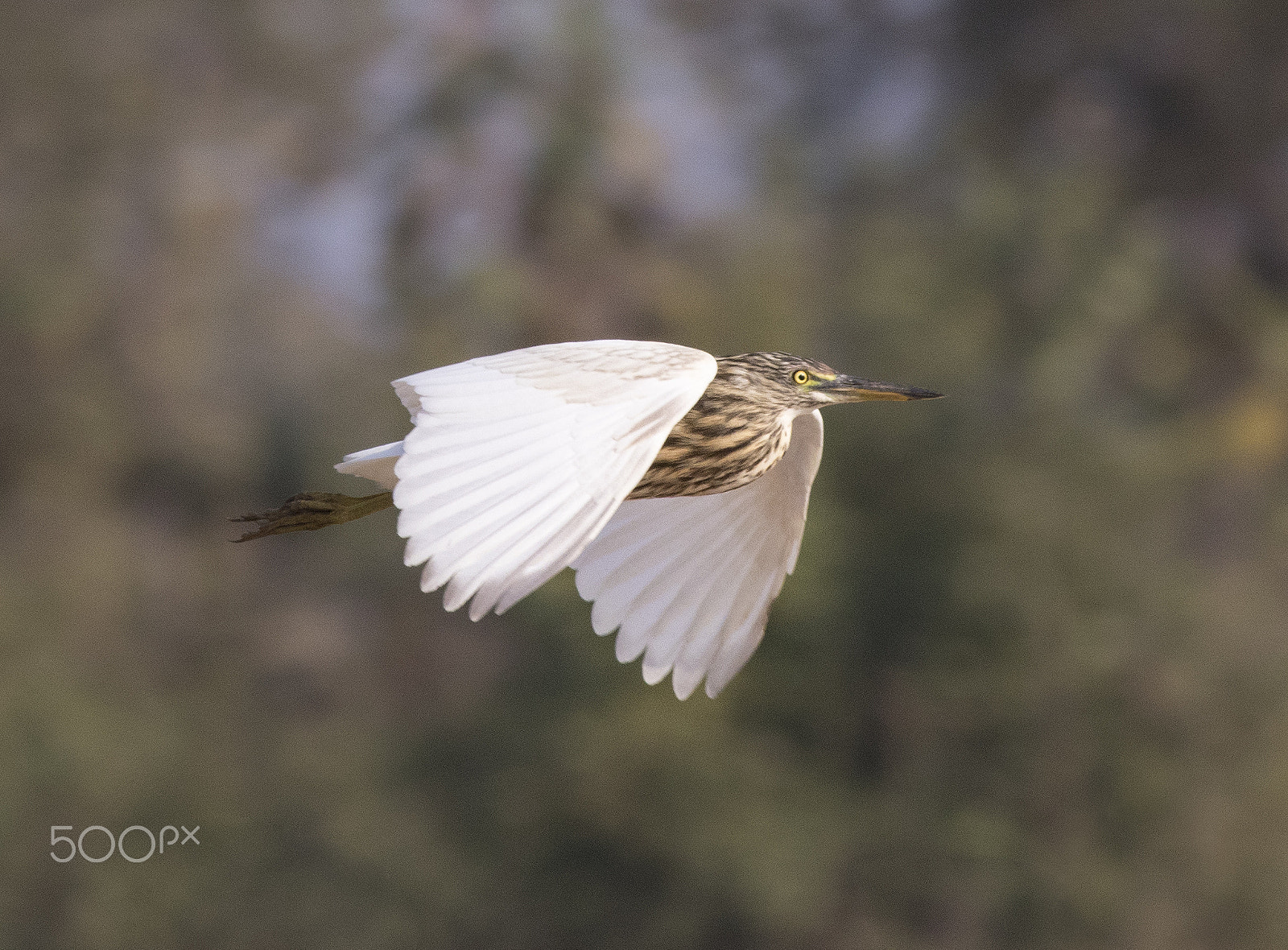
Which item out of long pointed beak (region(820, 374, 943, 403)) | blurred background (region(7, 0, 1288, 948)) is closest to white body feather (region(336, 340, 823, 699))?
long pointed beak (region(820, 374, 943, 403))

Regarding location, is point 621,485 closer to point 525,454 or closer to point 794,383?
point 525,454

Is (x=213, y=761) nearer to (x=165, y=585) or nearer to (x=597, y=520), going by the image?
(x=165, y=585)

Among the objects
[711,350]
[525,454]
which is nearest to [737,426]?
[525,454]

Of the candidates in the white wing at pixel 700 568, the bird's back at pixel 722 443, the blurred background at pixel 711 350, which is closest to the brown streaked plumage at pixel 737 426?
the bird's back at pixel 722 443

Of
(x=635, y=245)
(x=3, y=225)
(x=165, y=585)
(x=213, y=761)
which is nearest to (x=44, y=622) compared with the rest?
(x=165, y=585)

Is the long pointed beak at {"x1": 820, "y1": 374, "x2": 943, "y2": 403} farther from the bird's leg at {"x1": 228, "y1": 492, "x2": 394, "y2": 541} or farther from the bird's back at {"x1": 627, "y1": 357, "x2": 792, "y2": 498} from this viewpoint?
the bird's leg at {"x1": 228, "y1": 492, "x2": 394, "y2": 541}

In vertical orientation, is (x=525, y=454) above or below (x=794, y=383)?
above
